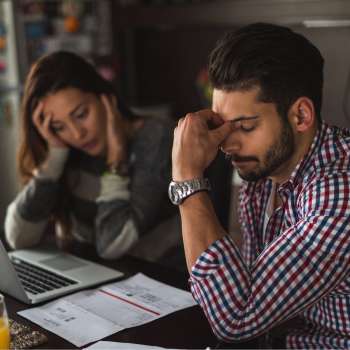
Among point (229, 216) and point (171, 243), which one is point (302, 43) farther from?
point (171, 243)

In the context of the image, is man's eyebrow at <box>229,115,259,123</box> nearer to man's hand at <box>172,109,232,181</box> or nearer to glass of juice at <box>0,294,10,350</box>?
man's hand at <box>172,109,232,181</box>

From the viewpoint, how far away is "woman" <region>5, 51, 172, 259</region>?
1882 millimetres

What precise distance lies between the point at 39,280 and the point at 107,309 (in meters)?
0.28

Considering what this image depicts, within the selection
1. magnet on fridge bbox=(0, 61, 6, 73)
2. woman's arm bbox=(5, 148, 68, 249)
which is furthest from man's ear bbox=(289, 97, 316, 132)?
magnet on fridge bbox=(0, 61, 6, 73)

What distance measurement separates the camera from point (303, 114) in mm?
1334

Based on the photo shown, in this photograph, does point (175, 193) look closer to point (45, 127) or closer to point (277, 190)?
point (277, 190)

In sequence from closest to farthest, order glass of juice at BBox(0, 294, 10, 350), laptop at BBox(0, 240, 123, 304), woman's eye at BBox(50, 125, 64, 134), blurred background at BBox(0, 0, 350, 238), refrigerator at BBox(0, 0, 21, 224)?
glass of juice at BBox(0, 294, 10, 350), laptop at BBox(0, 240, 123, 304), woman's eye at BBox(50, 125, 64, 134), blurred background at BBox(0, 0, 350, 238), refrigerator at BBox(0, 0, 21, 224)

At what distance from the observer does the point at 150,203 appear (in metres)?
1.87

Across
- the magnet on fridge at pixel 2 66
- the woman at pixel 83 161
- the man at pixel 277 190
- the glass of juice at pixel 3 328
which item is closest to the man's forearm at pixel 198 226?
the man at pixel 277 190

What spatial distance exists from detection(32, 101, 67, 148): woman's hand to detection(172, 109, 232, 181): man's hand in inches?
29.1

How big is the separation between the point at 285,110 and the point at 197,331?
0.50 metres

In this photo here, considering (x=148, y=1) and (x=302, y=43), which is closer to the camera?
(x=302, y=43)

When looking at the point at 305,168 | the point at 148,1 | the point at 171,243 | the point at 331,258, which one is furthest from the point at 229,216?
the point at 148,1

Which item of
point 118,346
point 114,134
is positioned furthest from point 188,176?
point 114,134
